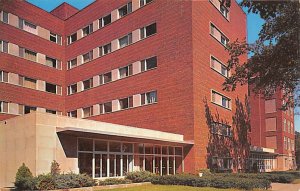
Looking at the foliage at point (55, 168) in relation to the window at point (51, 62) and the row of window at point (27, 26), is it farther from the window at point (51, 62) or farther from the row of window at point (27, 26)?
the window at point (51, 62)

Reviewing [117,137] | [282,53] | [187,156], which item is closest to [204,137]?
[187,156]

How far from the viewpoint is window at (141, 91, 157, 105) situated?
36.9 m

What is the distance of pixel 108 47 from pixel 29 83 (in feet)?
33.5

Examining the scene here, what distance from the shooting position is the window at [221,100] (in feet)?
128

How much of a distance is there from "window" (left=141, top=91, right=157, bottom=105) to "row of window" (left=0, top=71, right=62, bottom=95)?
14.0m

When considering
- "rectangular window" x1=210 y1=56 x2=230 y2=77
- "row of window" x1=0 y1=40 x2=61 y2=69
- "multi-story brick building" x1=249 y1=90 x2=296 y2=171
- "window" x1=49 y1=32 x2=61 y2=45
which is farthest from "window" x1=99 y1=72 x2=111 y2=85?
"multi-story brick building" x1=249 y1=90 x2=296 y2=171

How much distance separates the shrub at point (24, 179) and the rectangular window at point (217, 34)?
25029mm

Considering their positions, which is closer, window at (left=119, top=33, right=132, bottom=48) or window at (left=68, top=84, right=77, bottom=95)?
window at (left=119, top=33, right=132, bottom=48)

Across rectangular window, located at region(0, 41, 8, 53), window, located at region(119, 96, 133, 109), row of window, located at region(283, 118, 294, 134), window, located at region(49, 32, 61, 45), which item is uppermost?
window, located at region(49, 32, 61, 45)

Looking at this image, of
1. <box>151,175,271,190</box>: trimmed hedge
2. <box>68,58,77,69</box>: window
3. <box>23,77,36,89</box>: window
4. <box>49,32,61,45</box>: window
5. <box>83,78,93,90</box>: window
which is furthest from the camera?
<box>68,58,77,69</box>: window

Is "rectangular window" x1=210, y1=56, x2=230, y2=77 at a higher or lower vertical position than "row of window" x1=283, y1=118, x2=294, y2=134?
higher

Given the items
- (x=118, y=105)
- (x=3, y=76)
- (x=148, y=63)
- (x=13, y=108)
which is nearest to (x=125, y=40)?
(x=148, y=63)

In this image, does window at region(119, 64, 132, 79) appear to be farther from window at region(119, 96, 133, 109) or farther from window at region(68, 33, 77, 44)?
window at region(68, 33, 77, 44)

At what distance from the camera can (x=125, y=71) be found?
134 ft
